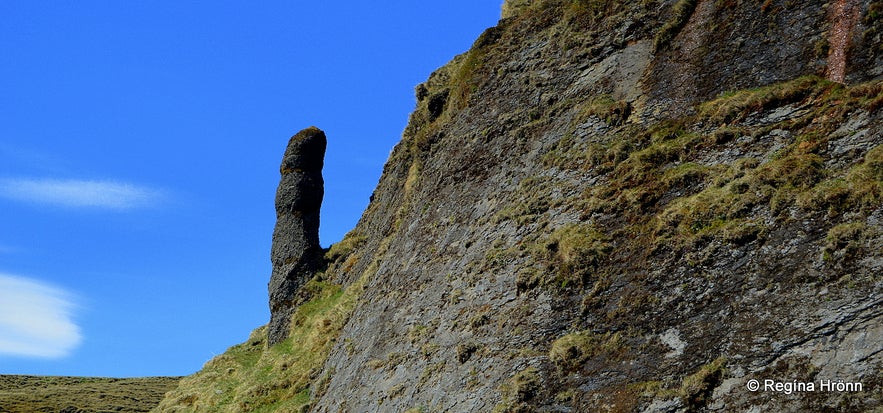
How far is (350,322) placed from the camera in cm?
2617

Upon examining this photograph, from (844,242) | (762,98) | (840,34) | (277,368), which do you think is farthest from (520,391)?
(277,368)

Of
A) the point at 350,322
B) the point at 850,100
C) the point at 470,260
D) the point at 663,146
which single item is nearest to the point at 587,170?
the point at 663,146

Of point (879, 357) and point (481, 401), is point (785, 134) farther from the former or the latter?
point (481, 401)

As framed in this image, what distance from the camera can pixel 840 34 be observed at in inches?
699

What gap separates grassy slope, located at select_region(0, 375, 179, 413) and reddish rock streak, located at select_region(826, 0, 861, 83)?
6291 centimetres

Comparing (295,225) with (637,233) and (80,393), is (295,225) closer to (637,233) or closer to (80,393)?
(637,233)

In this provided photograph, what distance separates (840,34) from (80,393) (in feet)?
241

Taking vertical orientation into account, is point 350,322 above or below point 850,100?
above

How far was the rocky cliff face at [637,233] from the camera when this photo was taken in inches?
497

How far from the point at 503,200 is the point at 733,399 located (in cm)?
1033

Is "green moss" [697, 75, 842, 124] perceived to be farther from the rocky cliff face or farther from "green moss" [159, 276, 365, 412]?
"green moss" [159, 276, 365, 412]

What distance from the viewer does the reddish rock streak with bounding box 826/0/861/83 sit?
17.0 metres

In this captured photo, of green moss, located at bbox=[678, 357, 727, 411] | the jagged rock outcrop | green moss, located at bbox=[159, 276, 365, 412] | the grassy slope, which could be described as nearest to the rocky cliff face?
green moss, located at bbox=[678, 357, 727, 411]

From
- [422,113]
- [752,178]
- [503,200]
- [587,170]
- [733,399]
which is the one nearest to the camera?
[733,399]
